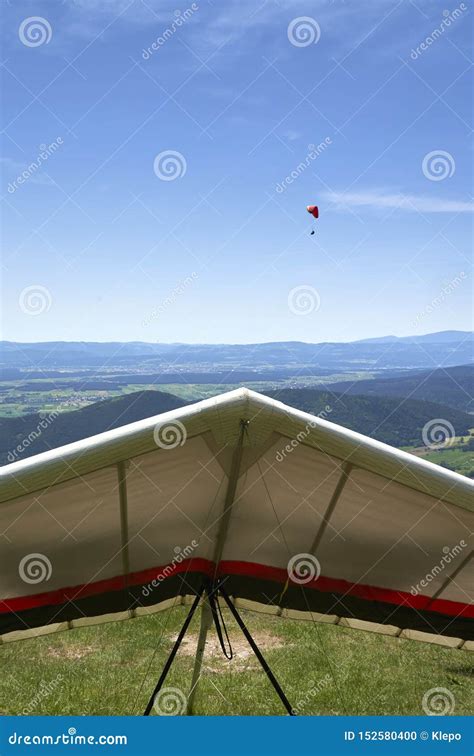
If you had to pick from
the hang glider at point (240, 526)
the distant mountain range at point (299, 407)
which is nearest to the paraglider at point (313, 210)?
the hang glider at point (240, 526)

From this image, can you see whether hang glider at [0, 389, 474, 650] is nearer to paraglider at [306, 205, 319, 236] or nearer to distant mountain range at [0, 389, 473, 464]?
paraglider at [306, 205, 319, 236]

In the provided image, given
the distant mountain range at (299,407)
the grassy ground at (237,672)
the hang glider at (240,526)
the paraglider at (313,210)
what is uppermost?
the paraglider at (313,210)

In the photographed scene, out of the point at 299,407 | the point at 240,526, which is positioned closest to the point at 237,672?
the point at 240,526

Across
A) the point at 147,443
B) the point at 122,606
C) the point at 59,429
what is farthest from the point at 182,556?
the point at 59,429

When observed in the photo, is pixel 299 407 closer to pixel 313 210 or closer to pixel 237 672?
pixel 237 672

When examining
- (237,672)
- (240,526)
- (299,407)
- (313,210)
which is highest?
(313,210)

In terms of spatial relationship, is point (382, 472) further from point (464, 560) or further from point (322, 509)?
point (464, 560)

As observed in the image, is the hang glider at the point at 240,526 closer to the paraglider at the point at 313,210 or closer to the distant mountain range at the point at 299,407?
the paraglider at the point at 313,210
